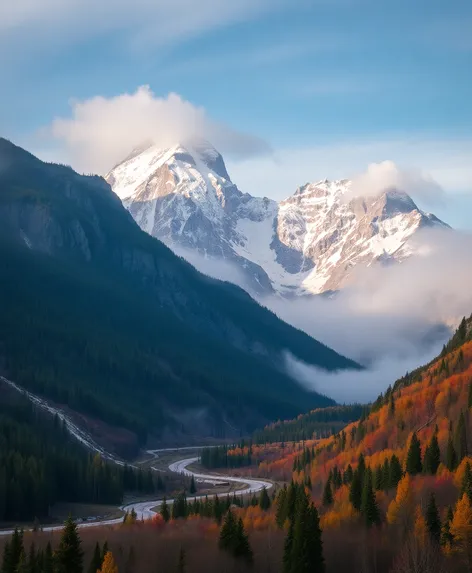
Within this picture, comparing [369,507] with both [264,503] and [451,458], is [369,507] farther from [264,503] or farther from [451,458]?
[264,503]

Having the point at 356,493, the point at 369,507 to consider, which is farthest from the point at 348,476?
the point at 369,507

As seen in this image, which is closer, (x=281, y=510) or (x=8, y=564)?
(x=8, y=564)

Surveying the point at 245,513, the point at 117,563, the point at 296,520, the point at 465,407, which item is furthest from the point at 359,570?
the point at 465,407

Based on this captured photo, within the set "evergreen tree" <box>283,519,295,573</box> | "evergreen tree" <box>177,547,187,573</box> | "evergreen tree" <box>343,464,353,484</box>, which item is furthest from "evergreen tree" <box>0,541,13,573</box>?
"evergreen tree" <box>343,464,353,484</box>

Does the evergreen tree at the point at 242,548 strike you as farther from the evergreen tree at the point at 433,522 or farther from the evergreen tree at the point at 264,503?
the evergreen tree at the point at 264,503

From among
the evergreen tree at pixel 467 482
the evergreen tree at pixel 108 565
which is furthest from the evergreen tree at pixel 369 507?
the evergreen tree at pixel 108 565

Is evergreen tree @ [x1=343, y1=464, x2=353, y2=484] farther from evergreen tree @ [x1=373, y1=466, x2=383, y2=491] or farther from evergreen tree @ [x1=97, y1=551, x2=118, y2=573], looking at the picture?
evergreen tree @ [x1=97, y1=551, x2=118, y2=573]
